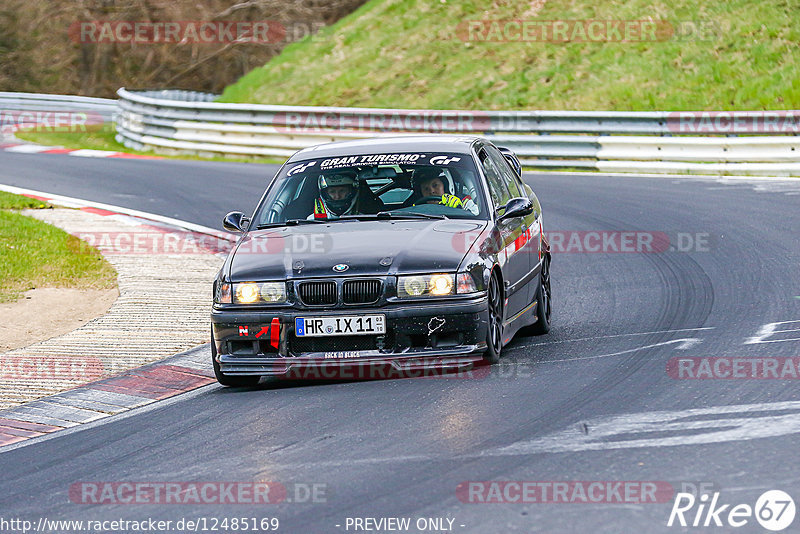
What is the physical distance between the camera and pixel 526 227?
963cm

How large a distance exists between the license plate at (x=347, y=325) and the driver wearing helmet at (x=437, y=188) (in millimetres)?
1492

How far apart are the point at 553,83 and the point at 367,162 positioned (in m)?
19.9

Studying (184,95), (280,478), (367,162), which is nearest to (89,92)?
(184,95)

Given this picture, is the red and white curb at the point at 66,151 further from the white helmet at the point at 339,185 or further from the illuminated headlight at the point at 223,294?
the illuminated headlight at the point at 223,294

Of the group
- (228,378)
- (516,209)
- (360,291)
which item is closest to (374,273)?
(360,291)

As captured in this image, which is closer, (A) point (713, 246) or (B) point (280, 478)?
(B) point (280, 478)

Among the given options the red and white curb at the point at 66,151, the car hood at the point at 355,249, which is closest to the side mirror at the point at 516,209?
the car hood at the point at 355,249

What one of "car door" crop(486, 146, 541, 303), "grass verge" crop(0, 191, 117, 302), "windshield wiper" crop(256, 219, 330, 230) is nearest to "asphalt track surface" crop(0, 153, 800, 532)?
"car door" crop(486, 146, 541, 303)

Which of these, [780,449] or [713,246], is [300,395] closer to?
[780,449]

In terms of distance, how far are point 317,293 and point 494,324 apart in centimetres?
120

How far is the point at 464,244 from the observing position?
8.21 metres

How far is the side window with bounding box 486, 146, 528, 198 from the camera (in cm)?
1001

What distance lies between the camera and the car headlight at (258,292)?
797 centimetres

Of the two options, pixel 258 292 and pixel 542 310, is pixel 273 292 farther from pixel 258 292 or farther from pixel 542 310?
pixel 542 310
